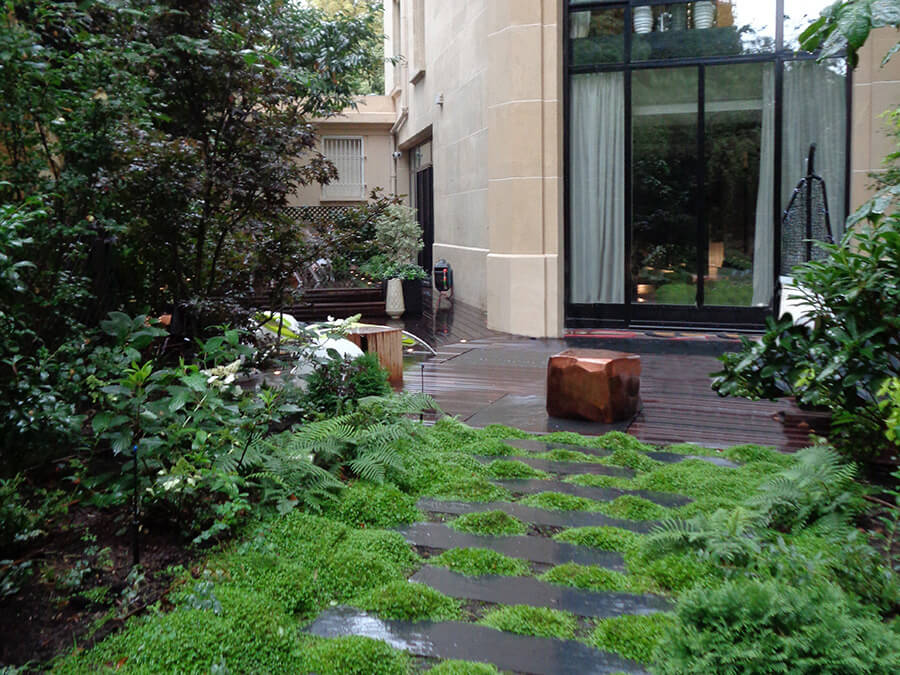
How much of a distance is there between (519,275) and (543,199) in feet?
3.46

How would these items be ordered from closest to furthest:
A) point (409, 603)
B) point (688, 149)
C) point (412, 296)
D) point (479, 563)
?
point (409, 603)
point (479, 563)
point (688, 149)
point (412, 296)

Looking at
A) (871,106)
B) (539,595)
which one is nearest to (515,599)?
(539,595)

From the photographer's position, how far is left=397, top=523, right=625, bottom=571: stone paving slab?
12.2 ft

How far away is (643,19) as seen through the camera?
36.0 feet

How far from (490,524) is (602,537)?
1.81 ft

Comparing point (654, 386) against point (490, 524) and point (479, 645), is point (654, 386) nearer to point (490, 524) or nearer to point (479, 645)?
point (490, 524)

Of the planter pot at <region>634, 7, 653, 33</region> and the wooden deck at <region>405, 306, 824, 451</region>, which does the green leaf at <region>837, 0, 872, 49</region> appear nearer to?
the wooden deck at <region>405, 306, 824, 451</region>

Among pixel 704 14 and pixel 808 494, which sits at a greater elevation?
pixel 704 14

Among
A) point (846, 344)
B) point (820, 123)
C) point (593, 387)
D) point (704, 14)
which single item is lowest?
point (593, 387)

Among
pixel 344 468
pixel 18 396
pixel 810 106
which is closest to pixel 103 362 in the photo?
pixel 18 396

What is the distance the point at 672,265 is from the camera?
11.2 meters

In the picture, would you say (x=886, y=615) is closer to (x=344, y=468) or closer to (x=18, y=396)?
(x=344, y=468)

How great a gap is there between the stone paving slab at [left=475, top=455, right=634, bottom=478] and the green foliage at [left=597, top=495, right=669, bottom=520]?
1.81ft

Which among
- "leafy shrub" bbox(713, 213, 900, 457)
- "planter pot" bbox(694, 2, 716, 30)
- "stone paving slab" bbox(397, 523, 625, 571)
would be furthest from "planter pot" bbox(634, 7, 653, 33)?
"stone paving slab" bbox(397, 523, 625, 571)
